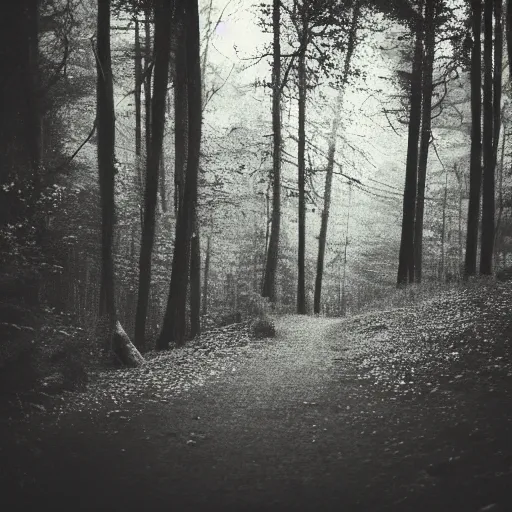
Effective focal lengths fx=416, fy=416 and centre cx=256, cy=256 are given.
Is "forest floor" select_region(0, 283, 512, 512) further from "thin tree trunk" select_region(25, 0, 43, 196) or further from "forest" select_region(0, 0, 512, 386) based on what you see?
"thin tree trunk" select_region(25, 0, 43, 196)

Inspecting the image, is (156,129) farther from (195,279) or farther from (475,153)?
(475,153)

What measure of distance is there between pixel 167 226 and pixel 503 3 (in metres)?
15.2

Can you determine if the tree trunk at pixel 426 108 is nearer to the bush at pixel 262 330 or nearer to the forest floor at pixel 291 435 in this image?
the bush at pixel 262 330

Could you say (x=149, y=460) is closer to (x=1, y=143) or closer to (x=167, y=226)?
(x=1, y=143)

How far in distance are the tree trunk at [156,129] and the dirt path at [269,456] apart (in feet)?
17.5

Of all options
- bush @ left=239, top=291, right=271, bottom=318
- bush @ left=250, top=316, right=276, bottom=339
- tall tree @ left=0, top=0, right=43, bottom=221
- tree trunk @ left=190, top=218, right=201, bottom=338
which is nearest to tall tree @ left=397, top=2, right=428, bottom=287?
bush @ left=239, top=291, right=271, bottom=318

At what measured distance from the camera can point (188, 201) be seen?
8.58 metres

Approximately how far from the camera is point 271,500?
2.78 m

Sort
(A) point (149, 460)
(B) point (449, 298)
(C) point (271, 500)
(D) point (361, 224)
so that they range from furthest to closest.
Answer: (D) point (361, 224), (B) point (449, 298), (A) point (149, 460), (C) point (271, 500)

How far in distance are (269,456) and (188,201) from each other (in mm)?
6101

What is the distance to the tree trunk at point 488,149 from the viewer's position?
35.0 ft

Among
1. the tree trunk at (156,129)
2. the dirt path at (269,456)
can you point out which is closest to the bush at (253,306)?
the tree trunk at (156,129)

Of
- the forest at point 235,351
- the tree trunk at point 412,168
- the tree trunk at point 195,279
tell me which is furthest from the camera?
the tree trunk at point 412,168

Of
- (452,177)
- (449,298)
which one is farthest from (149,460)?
(452,177)
